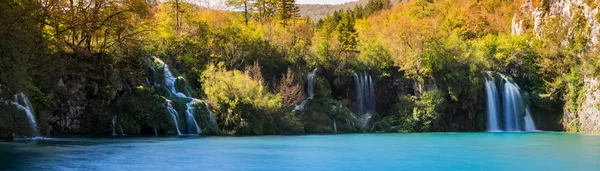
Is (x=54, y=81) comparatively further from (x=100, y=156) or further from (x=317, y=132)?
(x=317, y=132)

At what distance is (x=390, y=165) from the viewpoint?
2039 cm

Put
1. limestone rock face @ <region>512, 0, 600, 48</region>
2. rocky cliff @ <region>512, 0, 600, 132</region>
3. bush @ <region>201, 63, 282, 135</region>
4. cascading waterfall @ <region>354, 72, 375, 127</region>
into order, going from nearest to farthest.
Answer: bush @ <region>201, 63, 282, 135</region>, rocky cliff @ <region>512, 0, 600, 132</region>, limestone rock face @ <region>512, 0, 600, 48</region>, cascading waterfall @ <region>354, 72, 375, 127</region>

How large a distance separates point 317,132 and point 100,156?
30179 millimetres

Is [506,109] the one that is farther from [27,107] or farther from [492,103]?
[27,107]

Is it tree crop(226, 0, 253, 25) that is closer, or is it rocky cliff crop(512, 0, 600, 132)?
rocky cliff crop(512, 0, 600, 132)

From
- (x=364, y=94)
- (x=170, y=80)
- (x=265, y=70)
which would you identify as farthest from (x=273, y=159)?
(x=364, y=94)

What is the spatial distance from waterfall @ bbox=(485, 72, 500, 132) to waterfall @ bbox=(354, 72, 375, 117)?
38.3ft

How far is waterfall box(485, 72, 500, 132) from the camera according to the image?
60625 millimetres

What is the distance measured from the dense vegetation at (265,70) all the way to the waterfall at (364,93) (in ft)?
2.19

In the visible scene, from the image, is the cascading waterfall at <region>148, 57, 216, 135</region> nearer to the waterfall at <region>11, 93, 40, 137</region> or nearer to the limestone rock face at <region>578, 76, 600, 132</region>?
the waterfall at <region>11, 93, 40, 137</region>

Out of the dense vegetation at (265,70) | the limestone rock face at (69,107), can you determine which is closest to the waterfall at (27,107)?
the dense vegetation at (265,70)

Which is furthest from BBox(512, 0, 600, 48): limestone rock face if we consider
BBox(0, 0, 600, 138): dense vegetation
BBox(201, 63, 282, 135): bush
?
BBox(201, 63, 282, 135): bush

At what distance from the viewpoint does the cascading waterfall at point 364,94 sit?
59500 mm

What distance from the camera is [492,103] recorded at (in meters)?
61.2
